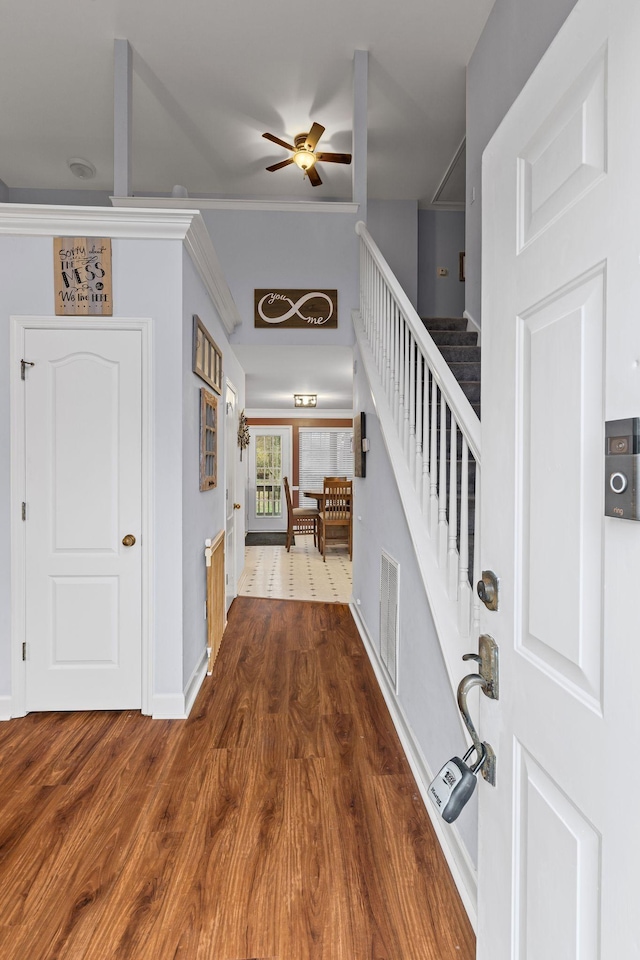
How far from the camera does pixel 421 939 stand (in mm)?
1423

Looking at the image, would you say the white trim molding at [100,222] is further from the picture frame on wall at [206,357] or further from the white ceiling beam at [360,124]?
the white ceiling beam at [360,124]

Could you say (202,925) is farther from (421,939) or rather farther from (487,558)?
(487,558)

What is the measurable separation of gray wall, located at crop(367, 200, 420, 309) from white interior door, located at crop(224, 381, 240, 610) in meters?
2.30

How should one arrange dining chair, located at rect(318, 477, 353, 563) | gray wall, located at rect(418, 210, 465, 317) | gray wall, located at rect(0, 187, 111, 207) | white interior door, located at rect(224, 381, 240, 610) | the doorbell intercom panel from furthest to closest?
1. dining chair, located at rect(318, 477, 353, 563)
2. gray wall, located at rect(418, 210, 465, 317)
3. gray wall, located at rect(0, 187, 111, 207)
4. white interior door, located at rect(224, 381, 240, 610)
5. the doorbell intercom panel

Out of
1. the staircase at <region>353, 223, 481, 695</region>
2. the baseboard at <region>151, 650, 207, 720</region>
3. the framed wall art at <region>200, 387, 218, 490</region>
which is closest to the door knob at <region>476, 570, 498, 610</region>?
the staircase at <region>353, 223, 481, 695</region>

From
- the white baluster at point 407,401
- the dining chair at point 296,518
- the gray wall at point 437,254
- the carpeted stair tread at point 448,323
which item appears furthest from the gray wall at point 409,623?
the dining chair at point 296,518

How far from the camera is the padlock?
2.78ft

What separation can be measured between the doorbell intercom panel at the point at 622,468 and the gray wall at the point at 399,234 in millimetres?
5463

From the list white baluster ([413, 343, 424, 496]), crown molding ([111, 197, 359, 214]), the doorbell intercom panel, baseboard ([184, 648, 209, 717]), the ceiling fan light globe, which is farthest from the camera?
the ceiling fan light globe

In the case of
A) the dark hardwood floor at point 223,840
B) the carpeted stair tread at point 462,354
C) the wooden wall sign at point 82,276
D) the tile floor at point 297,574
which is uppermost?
the wooden wall sign at point 82,276

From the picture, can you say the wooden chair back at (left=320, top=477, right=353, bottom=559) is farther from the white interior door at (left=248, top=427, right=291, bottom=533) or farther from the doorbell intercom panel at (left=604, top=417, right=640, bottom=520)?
the doorbell intercom panel at (left=604, top=417, right=640, bottom=520)

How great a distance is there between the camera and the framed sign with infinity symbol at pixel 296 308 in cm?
404

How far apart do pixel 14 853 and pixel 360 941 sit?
1140mm

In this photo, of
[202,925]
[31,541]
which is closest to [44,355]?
[31,541]
